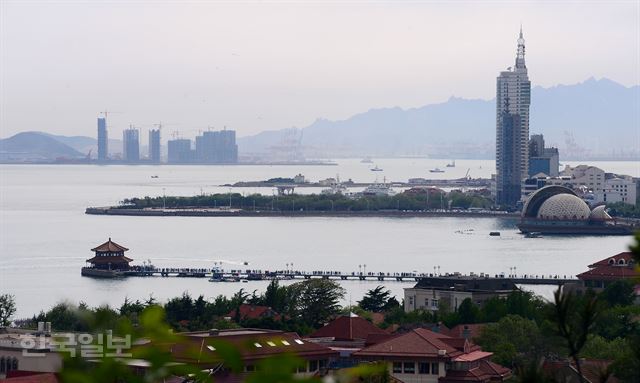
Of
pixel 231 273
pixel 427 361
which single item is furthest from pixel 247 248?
pixel 427 361

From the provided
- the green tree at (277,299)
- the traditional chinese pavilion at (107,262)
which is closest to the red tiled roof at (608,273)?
the green tree at (277,299)

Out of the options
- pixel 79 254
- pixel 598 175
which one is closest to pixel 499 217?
pixel 598 175

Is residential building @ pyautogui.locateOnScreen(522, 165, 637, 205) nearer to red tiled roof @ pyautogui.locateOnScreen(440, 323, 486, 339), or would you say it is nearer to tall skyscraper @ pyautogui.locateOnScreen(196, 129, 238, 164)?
red tiled roof @ pyautogui.locateOnScreen(440, 323, 486, 339)

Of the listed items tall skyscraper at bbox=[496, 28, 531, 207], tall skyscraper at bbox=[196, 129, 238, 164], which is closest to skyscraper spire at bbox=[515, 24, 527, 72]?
tall skyscraper at bbox=[496, 28, 531, 207]

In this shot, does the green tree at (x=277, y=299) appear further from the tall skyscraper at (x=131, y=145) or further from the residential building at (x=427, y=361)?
the tall skyscraper at (x=131, y=145)

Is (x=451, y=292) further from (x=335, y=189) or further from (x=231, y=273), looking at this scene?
(x=335, y=189)

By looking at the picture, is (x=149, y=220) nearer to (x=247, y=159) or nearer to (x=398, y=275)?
(x=398, y=275)
